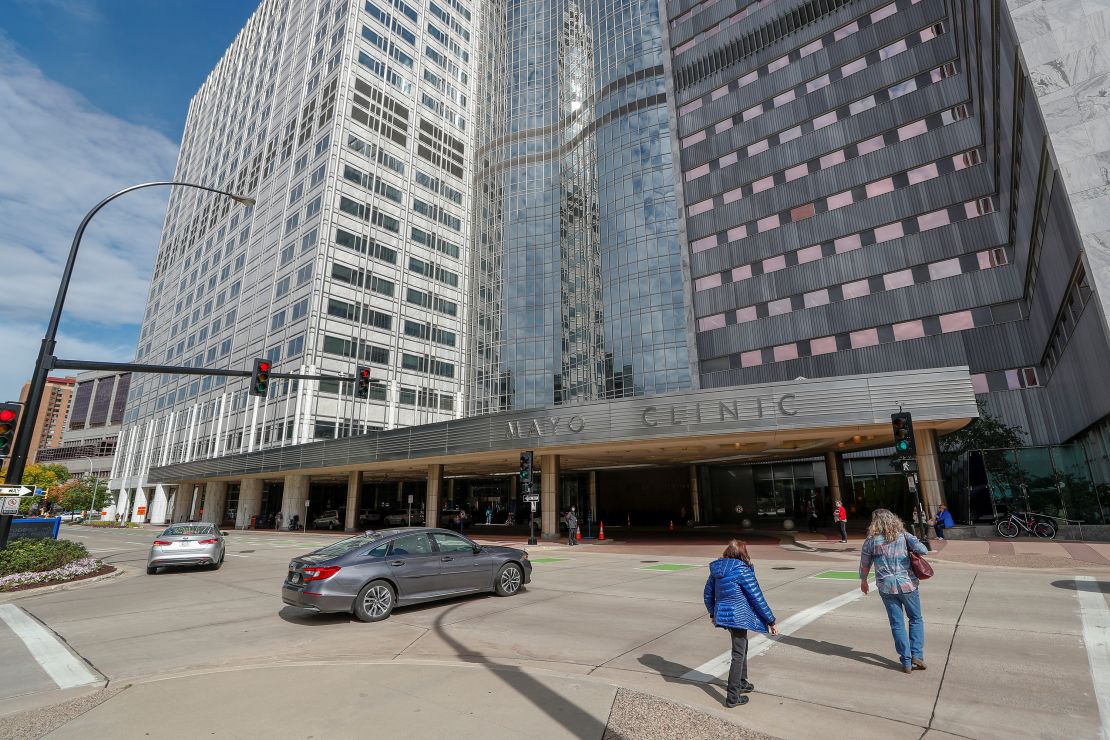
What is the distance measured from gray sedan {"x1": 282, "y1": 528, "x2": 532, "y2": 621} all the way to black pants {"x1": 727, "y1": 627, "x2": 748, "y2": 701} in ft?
21.4

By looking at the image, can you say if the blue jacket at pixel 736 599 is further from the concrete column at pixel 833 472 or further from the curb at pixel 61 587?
the concrete column at pixel 833 472

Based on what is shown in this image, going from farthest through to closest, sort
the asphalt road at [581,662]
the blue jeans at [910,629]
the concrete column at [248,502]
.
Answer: the concrete column at [248,502] < the blue jeans at [910,629] < the asphalt road at [581,662]

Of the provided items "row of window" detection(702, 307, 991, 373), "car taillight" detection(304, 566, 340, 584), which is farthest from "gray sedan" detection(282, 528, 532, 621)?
"row of window" detection(702, 307, 991, 373)

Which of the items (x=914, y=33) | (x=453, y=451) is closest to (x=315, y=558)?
(x=453, y=451)

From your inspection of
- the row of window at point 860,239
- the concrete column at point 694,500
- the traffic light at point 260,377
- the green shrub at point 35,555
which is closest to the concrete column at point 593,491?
the concrete column at point 694,500

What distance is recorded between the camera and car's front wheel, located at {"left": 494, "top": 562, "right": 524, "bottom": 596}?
11562 millimetres

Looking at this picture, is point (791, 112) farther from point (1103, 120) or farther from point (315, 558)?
point (315, 558)

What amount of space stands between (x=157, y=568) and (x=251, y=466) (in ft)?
97.5

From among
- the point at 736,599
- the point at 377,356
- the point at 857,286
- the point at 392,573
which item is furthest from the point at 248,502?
the point at 736,599

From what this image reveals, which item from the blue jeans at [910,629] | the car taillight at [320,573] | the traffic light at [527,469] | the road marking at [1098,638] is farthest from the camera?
the traffic light at [527,469]

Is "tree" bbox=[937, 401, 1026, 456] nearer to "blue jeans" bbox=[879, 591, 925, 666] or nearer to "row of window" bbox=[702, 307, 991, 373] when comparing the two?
"row of window" bbox=[702, 307, 991, 373]

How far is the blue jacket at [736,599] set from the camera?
5.50 m

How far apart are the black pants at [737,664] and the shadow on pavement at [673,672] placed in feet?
0.69

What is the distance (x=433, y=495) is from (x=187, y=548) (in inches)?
736
